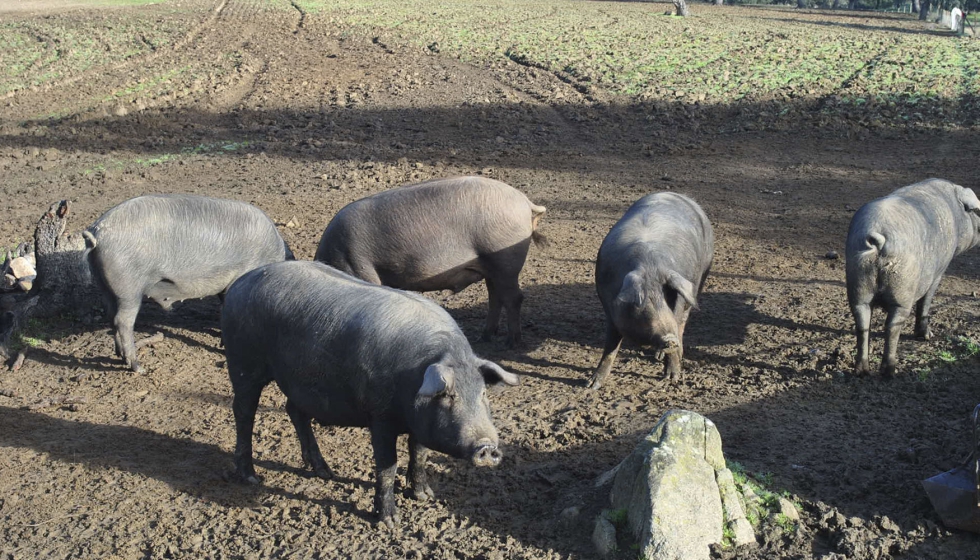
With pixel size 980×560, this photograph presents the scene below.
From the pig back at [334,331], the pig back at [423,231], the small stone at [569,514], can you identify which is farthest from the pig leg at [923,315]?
the pig back at [334,331]

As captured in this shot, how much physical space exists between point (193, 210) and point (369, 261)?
155cm

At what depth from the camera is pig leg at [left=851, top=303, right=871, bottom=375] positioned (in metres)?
6.52

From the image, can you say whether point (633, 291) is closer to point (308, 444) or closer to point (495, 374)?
point (495, 374)

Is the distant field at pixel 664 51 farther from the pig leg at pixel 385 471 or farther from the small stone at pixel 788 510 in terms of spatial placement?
the pig leg at pixel 385 471

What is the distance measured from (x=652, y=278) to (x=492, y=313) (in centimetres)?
182

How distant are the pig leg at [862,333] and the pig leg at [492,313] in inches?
111

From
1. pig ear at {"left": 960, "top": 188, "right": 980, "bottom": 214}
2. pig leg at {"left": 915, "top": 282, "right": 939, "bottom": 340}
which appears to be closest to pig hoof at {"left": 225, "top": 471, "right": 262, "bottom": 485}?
pig leg at {"left": 915, "top": 282, "right": 939, "bottom": 340}

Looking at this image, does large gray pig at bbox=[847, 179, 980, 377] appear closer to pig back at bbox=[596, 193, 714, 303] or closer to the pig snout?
pig back at bbox=[596, 193, 714, 303]

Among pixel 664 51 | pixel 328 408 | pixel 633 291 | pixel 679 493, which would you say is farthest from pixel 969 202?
pixel 664 51

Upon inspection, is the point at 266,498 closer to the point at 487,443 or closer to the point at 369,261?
the point at 487,443

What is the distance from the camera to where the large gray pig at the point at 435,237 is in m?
7.18

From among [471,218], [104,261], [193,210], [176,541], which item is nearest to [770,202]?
[471,218]

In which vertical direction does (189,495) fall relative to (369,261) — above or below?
below

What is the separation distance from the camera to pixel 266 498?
5223 mm
